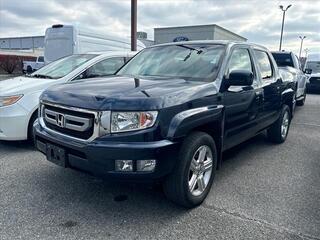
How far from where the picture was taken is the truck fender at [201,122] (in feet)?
9.66

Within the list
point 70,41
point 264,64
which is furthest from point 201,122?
point 70,41

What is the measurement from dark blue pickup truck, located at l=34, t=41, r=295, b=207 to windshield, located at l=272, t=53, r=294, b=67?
22.8 feet

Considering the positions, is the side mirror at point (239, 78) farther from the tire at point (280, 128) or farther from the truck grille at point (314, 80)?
the truck grille at point (314, 80)

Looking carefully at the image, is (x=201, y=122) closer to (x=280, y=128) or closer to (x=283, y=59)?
(x=280, y=128)

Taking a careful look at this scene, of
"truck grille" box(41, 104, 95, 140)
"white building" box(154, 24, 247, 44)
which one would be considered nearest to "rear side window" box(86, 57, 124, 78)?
"truck grille" box(41, 104, 95, 140)

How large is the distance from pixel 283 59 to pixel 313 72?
6914 millimetres

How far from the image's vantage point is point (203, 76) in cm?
374

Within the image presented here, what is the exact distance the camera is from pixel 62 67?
6.11 metres

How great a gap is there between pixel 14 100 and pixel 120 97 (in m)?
2.88

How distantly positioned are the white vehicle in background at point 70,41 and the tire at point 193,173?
779 cm

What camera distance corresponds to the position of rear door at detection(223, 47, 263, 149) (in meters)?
3.88

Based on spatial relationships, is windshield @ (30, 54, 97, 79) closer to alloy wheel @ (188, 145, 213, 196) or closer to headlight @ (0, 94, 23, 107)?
headlight @ (0, 94, 23, 107)

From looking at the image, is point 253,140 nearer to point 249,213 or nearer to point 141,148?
point 249,213

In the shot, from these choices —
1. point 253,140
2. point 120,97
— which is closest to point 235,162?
point 253,140
